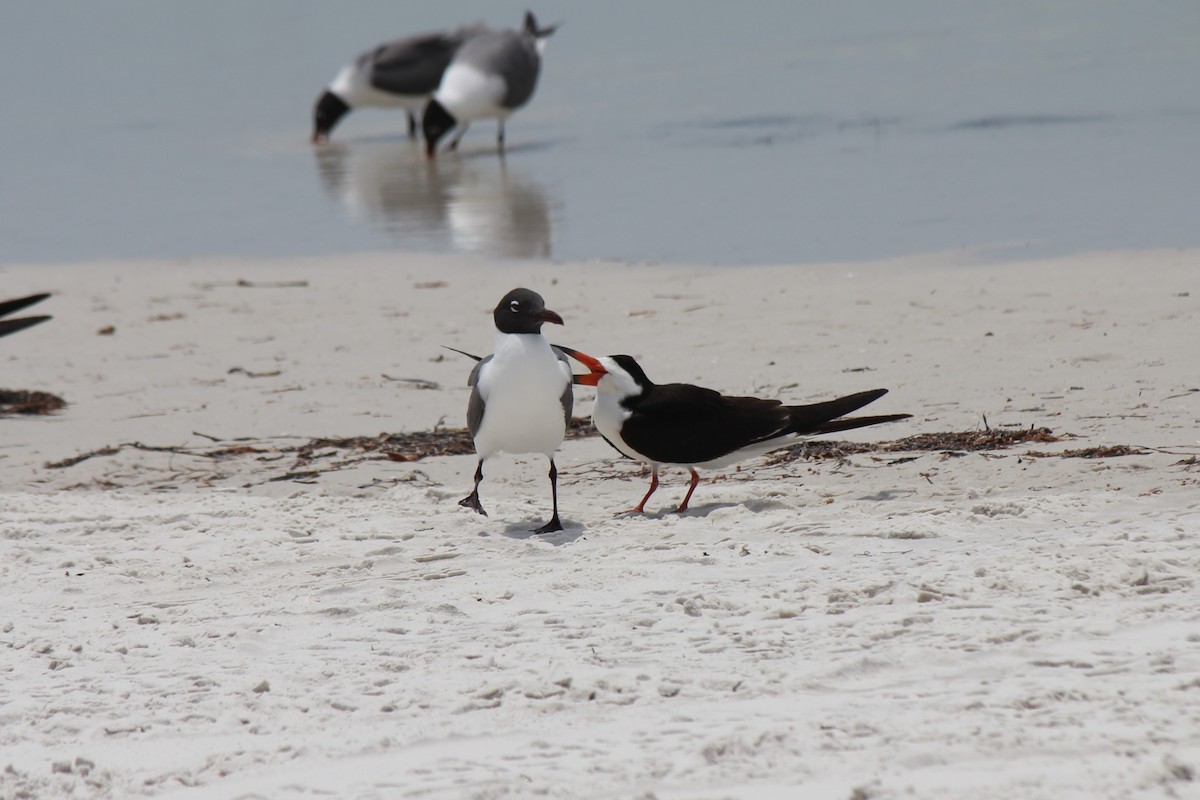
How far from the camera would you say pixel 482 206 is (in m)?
13.1

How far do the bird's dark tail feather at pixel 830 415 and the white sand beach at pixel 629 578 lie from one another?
0.20 m

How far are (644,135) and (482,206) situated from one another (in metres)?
4.00

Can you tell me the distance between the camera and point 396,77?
67.1 ft

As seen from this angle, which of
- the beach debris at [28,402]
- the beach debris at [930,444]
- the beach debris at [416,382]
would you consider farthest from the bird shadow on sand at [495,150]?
the beach debris at [930,444]

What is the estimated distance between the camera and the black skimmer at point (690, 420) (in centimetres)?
506

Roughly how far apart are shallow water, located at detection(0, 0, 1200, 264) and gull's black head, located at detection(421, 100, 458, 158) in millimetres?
283

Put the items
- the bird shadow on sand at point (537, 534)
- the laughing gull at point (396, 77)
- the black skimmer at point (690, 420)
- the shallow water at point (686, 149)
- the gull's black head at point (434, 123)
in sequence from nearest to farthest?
the bird shadow on sand at point (537, 534)
the black skimmer at point (690, 420)
the shallow water at point (686, 149)
the gull's black head at point (434, 123)
the laughing gull at point (396, 77)

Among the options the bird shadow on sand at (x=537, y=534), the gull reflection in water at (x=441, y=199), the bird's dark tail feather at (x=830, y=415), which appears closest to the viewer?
the bird shadow on sand at (x=537, y=534)

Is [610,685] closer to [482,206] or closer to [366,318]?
[366,318]

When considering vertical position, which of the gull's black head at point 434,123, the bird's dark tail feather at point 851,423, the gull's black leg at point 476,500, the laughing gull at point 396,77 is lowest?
the gull's black leg at point 476,500

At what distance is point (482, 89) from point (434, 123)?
676 millimetres

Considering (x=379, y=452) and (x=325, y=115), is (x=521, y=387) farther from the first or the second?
(x=325, y=115)

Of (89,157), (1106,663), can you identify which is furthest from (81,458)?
(89,157)

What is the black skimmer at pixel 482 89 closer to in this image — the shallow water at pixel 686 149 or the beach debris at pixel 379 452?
the shallow water at pixel 686 149
